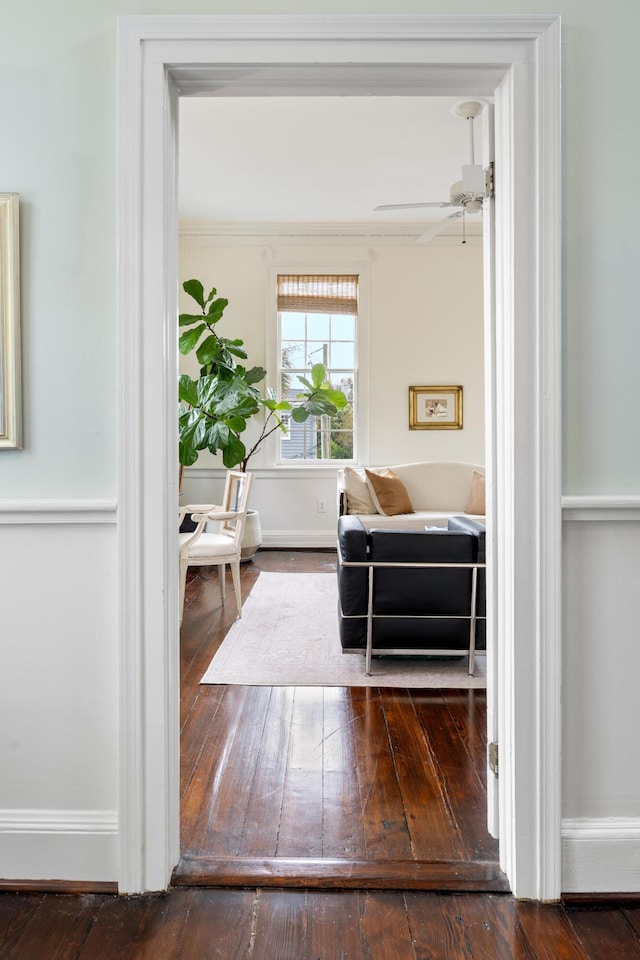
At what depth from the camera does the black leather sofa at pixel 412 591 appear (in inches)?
120

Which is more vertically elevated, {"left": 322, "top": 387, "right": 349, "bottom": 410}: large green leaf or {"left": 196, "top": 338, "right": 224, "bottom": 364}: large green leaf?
{"left": 196, "top": 338, "right": 224, "bottom": 364}: large green leaf

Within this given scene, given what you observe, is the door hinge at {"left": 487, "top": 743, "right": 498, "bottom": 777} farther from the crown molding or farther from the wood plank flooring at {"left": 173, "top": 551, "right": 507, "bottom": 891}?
the crown molding

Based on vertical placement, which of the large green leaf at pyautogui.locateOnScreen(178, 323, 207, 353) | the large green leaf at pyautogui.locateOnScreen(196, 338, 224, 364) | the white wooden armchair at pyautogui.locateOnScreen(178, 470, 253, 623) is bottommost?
the white wooden armchair at pyautogui.locateOnScreen(178, 470, 253, 623)

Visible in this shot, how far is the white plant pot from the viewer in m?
5.95

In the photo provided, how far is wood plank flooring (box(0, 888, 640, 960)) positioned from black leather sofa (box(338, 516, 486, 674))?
5.09 feet

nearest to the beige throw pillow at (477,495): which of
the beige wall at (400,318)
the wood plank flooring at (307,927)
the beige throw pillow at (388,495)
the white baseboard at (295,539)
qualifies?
the beige throw pillow at (388,495)

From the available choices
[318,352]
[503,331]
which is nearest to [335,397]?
[318,352]

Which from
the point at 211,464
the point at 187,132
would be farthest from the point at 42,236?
the point at 211,464

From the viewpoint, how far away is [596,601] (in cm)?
169

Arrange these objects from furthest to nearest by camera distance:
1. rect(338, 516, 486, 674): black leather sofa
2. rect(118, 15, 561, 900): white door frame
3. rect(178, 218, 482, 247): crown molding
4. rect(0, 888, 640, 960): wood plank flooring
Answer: rect(178, 218, 482, 247): crown molding, rect(338, 516, 486, 674): black leather sofa, rect(118, 15, 561, 900): white door frame, rect(0, 888, 640, 960): wood plank flooring

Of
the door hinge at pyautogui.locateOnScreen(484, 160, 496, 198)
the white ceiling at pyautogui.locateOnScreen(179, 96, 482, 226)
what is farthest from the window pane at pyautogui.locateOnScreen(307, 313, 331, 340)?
the door hinge at pyautogui.locateOnScreen(484, 160, 496, 198)

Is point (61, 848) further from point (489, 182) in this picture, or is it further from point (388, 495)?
point (388, 495)

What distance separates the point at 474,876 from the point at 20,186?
212 centimetres

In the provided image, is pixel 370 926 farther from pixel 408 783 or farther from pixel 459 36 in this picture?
pixel 459 36
